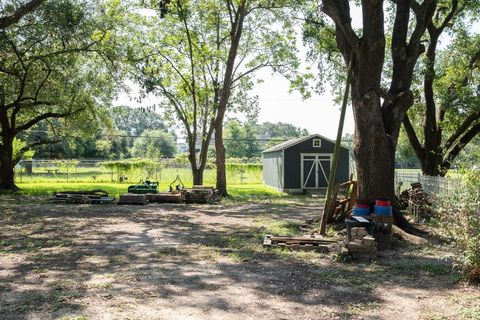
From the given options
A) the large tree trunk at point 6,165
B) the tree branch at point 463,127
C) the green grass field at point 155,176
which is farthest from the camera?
the green grass field at point 155,176

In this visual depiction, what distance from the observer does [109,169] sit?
36.0 metres

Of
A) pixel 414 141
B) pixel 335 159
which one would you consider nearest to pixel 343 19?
pixel 335 159

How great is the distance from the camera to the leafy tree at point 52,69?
1664cm

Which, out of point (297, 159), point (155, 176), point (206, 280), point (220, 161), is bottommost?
point (206, 280)

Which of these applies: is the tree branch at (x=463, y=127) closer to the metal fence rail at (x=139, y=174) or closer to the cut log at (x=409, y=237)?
the cut log at (x=409, y=237)

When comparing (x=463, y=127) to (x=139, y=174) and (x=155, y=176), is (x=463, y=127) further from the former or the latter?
(x=139, y=174)

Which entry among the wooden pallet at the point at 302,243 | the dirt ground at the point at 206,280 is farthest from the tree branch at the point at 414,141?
the wooden pallet at the point at 302,243

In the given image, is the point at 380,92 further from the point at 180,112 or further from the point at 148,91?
the point at 180,112

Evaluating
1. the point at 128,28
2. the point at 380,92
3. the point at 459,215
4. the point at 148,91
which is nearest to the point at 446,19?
the point at 380,92

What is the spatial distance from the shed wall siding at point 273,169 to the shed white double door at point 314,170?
1383 mm

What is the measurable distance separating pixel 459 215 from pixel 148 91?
47.6 ft

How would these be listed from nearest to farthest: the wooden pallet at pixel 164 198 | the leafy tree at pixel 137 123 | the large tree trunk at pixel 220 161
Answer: the wooden pallet at pixel 164 198, the large tree trunk at pixel 220 161, the leafy tree at pixel 137 123

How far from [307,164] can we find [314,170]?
1.85 feet

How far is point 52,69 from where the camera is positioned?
20078 millimetres
